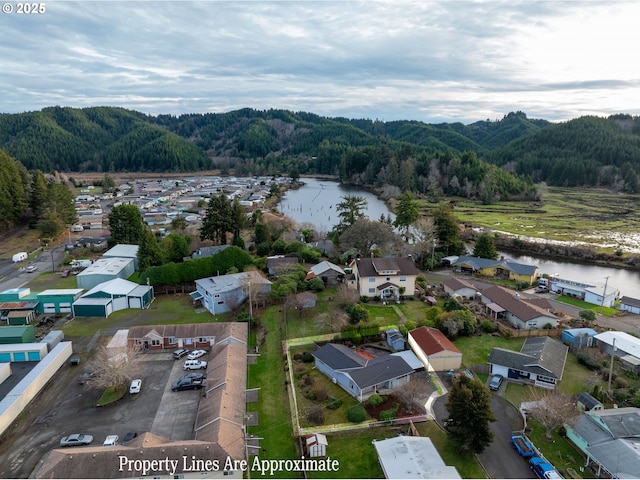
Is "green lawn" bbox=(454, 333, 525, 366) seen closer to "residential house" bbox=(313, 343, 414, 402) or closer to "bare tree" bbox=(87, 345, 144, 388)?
"residential house" bbox=(313, 343, 414, 402)

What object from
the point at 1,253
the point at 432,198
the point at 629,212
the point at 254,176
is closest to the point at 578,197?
the point at 629,212

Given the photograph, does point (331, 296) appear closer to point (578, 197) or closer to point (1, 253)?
point (1, 253)

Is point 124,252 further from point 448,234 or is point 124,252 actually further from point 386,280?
point 448,234

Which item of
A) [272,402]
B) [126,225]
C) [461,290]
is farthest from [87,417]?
[126,225]

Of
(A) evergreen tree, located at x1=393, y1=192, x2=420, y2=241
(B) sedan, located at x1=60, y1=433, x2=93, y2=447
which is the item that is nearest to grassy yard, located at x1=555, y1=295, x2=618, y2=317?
(A) evergreen tree, located at x1=393, y1=192, x2=420, y2=241

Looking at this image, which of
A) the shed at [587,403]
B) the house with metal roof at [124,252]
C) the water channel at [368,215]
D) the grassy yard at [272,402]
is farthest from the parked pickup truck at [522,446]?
the house with metal roof at [124,252]

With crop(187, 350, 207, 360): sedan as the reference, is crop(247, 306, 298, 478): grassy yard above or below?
below
